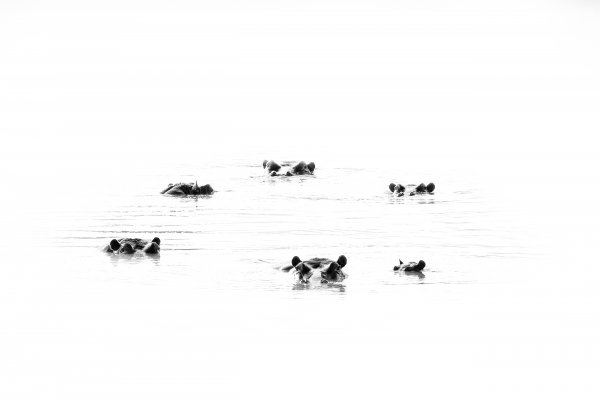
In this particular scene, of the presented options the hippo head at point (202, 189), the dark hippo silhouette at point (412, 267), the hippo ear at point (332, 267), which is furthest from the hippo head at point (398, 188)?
the hippo ear at point (332, 267)

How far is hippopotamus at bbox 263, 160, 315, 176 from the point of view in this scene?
34.2 meters

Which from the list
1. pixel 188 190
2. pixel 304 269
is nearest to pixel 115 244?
pixel 304 269

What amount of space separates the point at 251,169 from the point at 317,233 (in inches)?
502

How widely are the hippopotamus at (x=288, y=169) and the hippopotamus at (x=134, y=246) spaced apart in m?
12.5

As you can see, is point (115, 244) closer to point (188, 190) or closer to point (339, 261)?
point (339, 261)

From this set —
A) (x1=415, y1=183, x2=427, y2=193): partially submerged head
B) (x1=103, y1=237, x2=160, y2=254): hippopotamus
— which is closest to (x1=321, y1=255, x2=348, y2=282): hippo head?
(x1=103, y1=237, x2=160, y2=254): hippopotamus

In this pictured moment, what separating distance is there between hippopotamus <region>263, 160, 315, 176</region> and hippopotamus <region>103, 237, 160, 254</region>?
12491mm

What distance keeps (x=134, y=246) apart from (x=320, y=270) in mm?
4458

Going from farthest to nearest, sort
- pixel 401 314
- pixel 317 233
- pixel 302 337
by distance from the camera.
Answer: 1. pixel 317 233
2. pixel 401 314
3. pixel 302 337

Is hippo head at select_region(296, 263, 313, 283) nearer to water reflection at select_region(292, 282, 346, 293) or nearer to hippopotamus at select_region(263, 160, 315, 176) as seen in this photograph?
water reflection at select_region(292, 282, 346, 293)

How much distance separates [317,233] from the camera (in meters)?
24.2

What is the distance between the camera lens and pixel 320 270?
1917 cm

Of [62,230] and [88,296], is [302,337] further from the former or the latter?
[62,230]

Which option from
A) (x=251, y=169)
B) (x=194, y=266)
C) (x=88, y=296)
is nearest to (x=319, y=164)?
(x=251, y=169)
